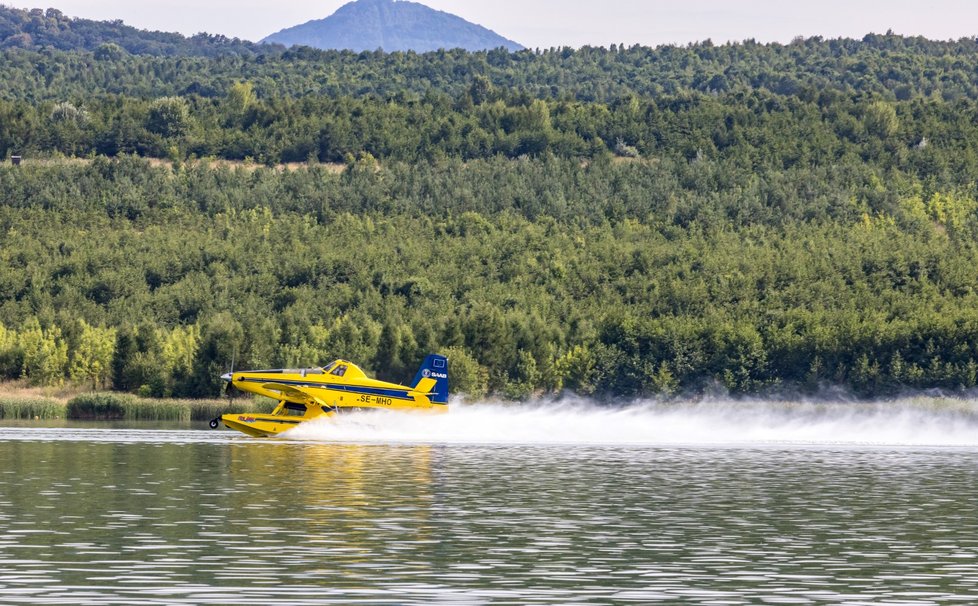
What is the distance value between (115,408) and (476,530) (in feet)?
204

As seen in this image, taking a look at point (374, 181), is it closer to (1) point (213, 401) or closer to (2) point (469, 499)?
(1) point (213, 401)

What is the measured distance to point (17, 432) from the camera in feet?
228

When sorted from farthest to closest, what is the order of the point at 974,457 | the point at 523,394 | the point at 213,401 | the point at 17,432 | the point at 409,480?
the point at 523,394, the point at 213,401, the point at 17,432, the point at 974,457, the point at 409,480

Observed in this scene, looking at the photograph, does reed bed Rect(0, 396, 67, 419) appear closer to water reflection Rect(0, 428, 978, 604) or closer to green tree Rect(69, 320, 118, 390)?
green tree Rect(69, 320, 118, 390)

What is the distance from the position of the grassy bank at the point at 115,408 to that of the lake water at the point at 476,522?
941 inches

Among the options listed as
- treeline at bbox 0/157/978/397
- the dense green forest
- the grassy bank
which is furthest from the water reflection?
the dense green forest

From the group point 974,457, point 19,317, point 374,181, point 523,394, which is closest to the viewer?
point 974,457

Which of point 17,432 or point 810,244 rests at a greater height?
point 810,244

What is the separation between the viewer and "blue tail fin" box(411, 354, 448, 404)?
69188 mm

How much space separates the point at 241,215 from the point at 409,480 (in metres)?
137

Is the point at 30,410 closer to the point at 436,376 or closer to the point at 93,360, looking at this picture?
the point at 93,360

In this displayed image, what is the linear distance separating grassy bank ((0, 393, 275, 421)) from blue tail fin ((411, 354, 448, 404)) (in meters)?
21.6

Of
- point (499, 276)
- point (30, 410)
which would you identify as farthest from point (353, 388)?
Result: point (499, 276)

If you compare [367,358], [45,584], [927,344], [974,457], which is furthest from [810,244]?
[45,584]
